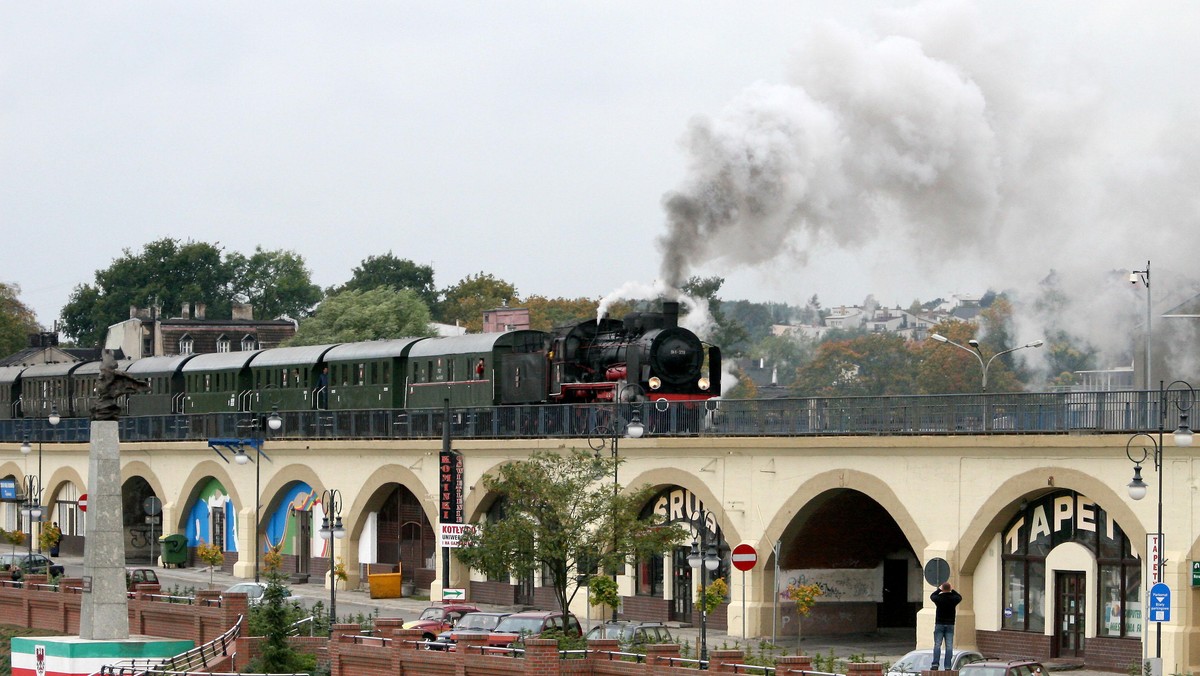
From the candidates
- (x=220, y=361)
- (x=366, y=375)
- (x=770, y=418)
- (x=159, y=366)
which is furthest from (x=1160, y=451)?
(x=159, y=366)

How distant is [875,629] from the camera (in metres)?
46.0

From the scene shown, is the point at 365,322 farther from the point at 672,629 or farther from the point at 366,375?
the point at 672,629

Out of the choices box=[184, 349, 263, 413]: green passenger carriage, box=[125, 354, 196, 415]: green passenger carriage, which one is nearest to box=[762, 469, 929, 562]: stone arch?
box=[184, 349, 263, 413]: green passenger carriage

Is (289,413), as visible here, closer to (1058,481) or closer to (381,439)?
(381,439)

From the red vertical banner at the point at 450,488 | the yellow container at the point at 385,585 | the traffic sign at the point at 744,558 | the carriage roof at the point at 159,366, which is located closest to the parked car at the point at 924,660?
the traffic sign at the point at 744,558

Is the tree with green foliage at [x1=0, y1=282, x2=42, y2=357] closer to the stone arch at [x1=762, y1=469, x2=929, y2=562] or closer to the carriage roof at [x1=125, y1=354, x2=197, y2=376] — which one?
the carriage roof at [x1=125, y1=354, x2=197, y2=376]

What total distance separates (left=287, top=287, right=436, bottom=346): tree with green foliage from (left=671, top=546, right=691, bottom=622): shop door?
6383 cm

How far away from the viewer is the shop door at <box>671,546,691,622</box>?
46.8 meters

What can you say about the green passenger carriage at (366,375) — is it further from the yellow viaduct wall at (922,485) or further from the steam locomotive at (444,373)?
the yellow viaduct wall at (922,485)

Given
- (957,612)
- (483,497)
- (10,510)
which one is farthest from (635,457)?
(10,510)

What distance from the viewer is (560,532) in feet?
134

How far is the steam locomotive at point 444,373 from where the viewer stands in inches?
1891

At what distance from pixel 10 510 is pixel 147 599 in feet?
121

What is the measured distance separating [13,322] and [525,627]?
109 m
